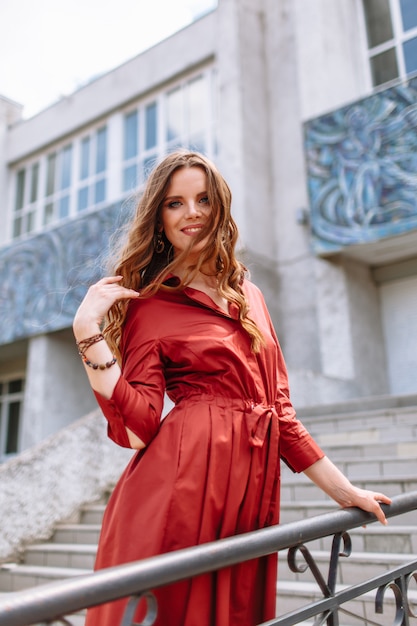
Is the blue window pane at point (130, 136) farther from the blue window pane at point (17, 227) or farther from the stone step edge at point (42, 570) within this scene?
the stone step edge at point (42, 570)

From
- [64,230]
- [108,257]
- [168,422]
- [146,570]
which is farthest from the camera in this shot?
[64,230]

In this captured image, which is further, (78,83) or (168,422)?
(78,83)

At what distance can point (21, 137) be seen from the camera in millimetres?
14148

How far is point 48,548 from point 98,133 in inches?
406

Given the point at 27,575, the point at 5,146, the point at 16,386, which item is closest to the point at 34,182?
the point at 5,146

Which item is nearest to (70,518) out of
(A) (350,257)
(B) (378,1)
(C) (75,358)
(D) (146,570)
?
(D) (146,570)

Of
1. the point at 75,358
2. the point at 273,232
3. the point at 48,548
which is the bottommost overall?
the point at 48,548

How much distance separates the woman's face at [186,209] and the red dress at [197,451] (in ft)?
0.56

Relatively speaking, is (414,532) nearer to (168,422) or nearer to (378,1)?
(168,422)

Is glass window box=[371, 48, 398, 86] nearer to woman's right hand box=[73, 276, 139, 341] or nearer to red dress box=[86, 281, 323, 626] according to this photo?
Result: red dress box=[86, 281, 323, 626]

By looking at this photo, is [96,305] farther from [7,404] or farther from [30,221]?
[7,404]

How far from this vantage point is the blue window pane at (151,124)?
11707 mm

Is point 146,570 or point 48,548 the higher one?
point 146,570

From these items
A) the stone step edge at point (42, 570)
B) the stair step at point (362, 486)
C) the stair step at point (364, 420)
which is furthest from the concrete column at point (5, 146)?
the stair step at point (362, 486)
